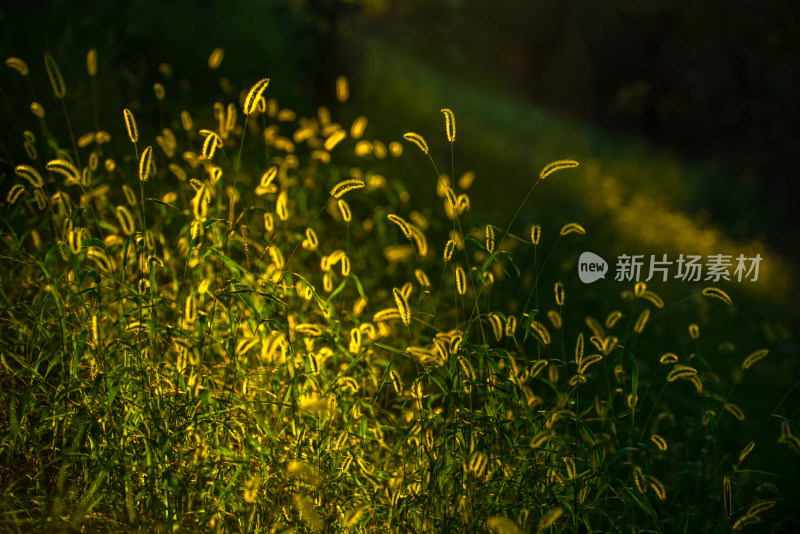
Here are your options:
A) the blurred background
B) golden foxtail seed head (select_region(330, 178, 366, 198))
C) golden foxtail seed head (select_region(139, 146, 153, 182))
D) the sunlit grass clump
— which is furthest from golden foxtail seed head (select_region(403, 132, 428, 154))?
the blurred background

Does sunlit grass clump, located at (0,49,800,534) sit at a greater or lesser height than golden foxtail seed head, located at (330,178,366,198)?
lesser

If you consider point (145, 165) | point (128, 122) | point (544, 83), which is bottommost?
point (544, 83)

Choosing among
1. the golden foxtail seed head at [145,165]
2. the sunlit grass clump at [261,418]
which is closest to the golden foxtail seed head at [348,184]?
the sunlit grass clump at [261,418]

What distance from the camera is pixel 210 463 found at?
1897mm

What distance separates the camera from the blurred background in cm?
643

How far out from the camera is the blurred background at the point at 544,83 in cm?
643

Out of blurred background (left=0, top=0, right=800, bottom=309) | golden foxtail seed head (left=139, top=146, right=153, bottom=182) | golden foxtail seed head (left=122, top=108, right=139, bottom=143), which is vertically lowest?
blurred background (left=0, top=0, right=800, bottom=309)

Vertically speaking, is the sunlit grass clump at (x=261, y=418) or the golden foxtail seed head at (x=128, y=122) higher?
the golden foxtail seed head at (x=128, y=122)

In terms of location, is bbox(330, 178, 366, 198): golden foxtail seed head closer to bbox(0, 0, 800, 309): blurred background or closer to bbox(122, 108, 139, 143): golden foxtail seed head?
bbox(122, 108, 139, 143): golden foxtail seed head

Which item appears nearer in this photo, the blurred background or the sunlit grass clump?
the sunlit grass clump

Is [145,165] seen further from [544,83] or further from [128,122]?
[544,83]

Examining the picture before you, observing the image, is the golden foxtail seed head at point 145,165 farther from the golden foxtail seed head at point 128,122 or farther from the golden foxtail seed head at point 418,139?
the golden foxtail seed head at point 418,139

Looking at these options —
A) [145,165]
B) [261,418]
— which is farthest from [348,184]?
[261,418]

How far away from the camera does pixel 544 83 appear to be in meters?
23.1
